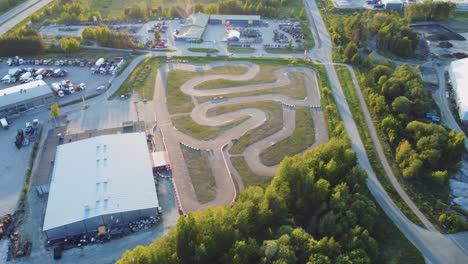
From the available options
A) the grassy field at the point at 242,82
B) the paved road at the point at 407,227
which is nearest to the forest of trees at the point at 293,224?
the paved road at the point at 407,227

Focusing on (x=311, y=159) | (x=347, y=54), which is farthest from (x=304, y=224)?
(x=347, y=54)

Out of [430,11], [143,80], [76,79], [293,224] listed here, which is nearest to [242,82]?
[143,80]

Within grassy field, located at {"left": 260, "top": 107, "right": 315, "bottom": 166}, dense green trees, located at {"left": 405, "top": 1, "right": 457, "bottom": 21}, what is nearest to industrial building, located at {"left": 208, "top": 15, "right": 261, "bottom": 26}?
dense green trees, located at {"left": 405, "top": 1, "right": 457, "bottom": 21}

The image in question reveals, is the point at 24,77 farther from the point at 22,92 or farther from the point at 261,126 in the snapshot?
the point at 261,126

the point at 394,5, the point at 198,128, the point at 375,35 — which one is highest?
the point at 394,5

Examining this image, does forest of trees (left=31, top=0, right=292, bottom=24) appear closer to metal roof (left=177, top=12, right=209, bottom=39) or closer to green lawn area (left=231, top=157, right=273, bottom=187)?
metal roof (left=177, top=12, right=209, bottom=39)

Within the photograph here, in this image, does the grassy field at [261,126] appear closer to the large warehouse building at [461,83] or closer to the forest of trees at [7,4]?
the large warehouse building at [461,83]

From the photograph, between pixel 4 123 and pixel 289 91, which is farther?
pixel 289 91
